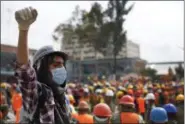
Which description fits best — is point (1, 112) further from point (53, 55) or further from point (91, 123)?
point (53, 55)

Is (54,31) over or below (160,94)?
over

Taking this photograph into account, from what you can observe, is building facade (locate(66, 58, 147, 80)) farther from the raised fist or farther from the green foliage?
the raised fist

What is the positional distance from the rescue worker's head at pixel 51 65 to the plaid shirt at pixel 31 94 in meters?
0.14

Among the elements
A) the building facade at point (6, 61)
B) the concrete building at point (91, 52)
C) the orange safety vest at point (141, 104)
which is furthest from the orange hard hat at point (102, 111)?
the concrete building at point (91, 52)

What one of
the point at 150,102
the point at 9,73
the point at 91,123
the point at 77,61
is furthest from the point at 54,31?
the point at 91,123

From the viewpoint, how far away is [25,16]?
5.59 feet

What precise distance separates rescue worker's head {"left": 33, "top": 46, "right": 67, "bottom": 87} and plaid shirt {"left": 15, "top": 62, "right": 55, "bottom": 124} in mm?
144

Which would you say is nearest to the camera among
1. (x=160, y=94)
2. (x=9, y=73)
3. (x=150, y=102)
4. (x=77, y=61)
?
(x=150, y=102)

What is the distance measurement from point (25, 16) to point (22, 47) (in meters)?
0.15

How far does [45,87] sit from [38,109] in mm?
130

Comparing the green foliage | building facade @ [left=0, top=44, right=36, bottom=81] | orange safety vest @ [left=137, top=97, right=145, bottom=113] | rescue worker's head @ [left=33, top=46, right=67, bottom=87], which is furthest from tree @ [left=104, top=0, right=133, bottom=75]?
rescue worker's head @ [left=33, top=46, right=67, bottom=87]

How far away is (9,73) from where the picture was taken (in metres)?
32.5

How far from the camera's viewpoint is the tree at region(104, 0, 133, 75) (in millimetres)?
35781

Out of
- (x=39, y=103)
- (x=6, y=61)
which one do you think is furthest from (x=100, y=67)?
(x=39, y=103)
